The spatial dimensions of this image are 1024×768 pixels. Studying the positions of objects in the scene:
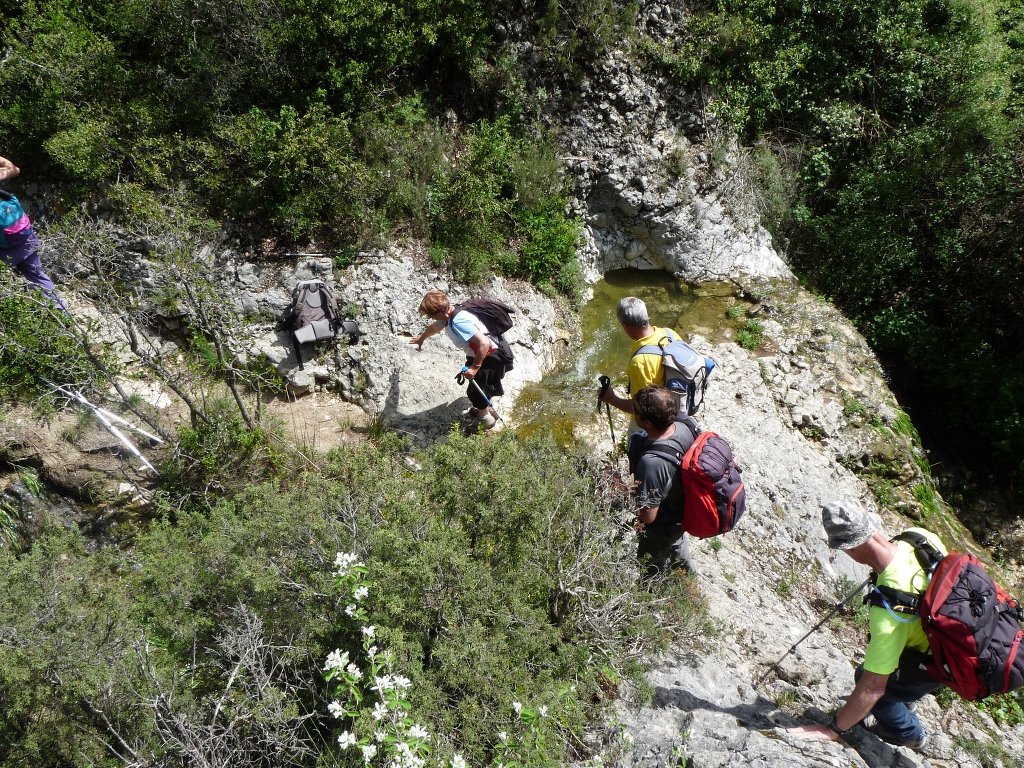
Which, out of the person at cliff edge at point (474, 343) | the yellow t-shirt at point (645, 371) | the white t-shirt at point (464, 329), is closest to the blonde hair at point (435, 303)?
the person at cliff edge at point (474, 343)

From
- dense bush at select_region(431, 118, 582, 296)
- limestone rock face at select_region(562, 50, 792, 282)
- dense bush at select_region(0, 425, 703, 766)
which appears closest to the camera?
dense bush at select_region(0, 425, 703, 766)

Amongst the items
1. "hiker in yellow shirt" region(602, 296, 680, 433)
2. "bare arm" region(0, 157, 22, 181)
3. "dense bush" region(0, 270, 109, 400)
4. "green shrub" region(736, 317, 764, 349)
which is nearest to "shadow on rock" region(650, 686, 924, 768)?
"hiker in yellow shirt" region(602, 296, 680, 433)

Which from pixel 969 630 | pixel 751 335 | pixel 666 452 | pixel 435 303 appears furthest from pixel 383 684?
pixel 751 335

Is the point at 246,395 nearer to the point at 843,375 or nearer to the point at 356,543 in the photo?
the point at 356,543

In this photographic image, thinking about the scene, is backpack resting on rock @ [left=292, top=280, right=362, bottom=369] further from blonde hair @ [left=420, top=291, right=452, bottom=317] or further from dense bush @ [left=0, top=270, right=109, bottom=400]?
dense bush @ [left=0, top=270, right=109, bottom=400]

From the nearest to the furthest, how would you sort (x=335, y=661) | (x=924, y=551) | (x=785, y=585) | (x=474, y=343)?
(x=335, y=661)
(x=924, y=551)
(x=785, y=585)
(x=474, y=343)

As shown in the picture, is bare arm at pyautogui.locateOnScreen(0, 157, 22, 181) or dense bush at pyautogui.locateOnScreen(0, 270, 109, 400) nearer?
dense bush at pyautogui.locateOnScreen(0, 270, 109, 400)

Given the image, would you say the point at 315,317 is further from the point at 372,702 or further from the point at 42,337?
the point at 372,702

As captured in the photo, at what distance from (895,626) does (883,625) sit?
57 millimetres

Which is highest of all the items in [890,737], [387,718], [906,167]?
[906,167]

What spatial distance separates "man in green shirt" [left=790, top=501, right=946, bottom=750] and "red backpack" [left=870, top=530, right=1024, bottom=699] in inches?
3.7

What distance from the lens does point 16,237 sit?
19.7ft

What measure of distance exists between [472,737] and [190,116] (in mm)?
8050

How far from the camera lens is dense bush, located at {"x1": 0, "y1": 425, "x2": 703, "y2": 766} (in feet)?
10.4
